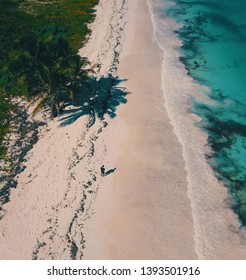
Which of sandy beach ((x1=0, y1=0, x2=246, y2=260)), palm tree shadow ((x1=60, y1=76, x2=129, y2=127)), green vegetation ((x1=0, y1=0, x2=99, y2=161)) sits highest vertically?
green vegetation ((x1=0, y1=0, x2=99, y2=161))

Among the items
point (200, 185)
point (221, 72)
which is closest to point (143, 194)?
point (200, 185)

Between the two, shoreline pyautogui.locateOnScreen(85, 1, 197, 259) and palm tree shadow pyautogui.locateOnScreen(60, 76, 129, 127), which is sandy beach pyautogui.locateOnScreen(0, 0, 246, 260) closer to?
shoreline pyautogui.locateOnScreen(85, 1, 197, 259)

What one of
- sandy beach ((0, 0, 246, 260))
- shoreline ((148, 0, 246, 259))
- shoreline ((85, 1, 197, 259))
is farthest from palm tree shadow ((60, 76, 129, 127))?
shoreline ((148, 0, 246, 259))

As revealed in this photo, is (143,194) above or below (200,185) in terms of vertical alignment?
above

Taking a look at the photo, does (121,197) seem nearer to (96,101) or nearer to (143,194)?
(143,194)
